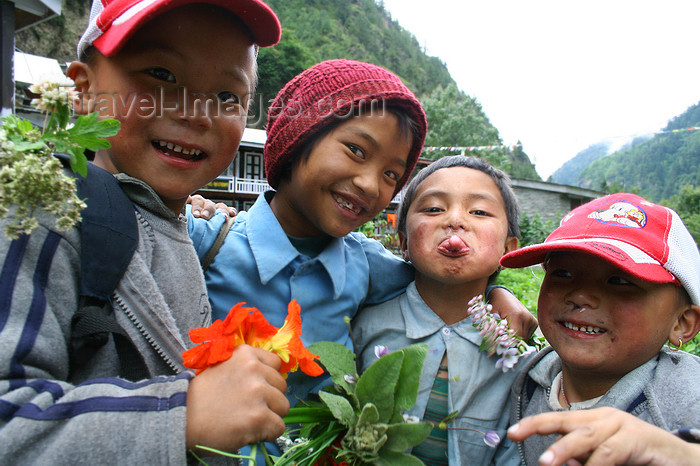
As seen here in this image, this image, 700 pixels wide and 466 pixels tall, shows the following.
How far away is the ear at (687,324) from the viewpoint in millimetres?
1519

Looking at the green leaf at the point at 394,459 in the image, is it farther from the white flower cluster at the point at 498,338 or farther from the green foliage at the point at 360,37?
the green foliage at the point at 360,37

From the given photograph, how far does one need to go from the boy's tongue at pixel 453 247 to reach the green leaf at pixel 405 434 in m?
0.85

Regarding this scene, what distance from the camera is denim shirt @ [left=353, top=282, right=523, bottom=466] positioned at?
173cm

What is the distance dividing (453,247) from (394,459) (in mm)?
933

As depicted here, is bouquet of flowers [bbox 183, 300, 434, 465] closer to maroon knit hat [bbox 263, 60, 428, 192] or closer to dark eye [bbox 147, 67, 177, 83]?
dark eye [bbox 147, 67, 177, 83]

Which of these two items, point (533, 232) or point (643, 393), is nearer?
point (643, 393)

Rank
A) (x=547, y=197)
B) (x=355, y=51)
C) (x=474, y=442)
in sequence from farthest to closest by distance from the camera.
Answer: (x=355, y=51) → (x=547, y=197) → (x=474, y=442)

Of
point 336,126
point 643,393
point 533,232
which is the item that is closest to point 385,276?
point 336,126

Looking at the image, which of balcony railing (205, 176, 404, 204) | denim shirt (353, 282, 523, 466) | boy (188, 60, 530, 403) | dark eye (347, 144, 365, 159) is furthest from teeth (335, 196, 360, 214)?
→ balcony railing (205, 176, 404, 204)

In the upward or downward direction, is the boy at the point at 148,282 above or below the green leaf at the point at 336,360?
above

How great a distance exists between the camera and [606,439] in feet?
3.28

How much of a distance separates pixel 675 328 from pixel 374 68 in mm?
1575

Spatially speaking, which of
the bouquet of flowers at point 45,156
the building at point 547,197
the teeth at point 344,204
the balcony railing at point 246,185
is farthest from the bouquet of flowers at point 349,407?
the building at point 547,197

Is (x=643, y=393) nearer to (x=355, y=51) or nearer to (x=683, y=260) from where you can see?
(x=683, y=260)
